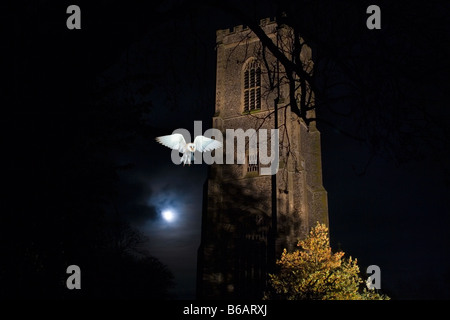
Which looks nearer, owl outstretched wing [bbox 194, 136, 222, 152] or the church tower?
Answer: owl outstretched wing [bbox 194, 136, 222, 152]

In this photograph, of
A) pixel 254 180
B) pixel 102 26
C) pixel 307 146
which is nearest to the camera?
pixel 102 26

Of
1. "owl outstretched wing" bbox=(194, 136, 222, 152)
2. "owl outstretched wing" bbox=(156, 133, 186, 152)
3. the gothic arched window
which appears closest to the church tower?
the gothic arched window

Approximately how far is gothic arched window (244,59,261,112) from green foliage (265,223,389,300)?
11532 mm

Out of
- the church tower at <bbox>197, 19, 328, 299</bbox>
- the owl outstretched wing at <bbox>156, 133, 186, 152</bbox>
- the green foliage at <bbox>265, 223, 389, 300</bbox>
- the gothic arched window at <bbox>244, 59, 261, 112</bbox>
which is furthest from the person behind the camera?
the gothic arched window at <bbox>244, 59, 261, 112</bbox>

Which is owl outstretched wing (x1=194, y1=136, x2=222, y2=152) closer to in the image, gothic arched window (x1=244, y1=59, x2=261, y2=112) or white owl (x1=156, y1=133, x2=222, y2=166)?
white owl (x1=156, y1=133, x2=222, y2=166)

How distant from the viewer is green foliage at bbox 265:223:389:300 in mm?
19844

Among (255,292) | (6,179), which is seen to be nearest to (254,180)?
(255,292)

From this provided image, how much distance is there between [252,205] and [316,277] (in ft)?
31.4

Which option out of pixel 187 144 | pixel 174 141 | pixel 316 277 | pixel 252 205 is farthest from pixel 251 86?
pixel 174 141

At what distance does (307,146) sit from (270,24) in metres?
9.88

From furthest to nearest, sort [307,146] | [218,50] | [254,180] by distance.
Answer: [218,50] < [307,146] < [254,180]

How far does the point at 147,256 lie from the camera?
37688 mm

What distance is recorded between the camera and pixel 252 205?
30.2 m
